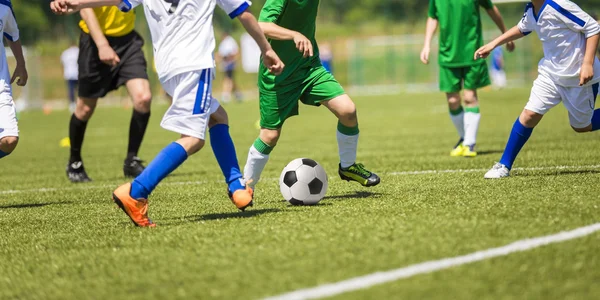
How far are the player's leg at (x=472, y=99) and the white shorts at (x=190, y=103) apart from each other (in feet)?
15.6

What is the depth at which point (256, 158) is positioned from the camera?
6242 mm

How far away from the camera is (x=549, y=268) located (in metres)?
3.34

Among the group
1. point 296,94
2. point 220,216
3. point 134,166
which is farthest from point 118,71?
point 220,216

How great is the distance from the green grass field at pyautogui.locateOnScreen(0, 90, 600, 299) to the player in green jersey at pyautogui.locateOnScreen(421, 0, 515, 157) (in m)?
0.86

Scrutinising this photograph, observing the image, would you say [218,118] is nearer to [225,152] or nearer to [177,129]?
[225,152]

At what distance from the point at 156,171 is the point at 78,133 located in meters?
4.12

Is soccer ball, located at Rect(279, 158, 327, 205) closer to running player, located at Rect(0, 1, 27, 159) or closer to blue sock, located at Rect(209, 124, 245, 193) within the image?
blue sock, located at Rect(209, 124, 245, 193)

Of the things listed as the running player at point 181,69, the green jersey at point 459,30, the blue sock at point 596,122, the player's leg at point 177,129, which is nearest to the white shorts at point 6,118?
the running player at point 181,69

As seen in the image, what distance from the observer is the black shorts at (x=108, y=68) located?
8398 millimetres

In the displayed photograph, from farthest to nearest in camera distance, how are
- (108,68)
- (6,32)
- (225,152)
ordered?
(108,68) < (6,32) < (225,152)

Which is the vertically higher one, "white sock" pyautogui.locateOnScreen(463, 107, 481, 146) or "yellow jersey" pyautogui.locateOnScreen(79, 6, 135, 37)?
"yellow jersey" pyautogui.locateOnScreen(79, 6, 135, 37)

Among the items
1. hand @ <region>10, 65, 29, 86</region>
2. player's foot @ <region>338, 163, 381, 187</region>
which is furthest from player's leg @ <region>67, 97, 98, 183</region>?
player's foot @ <region>338, 163, 381, 187</region>

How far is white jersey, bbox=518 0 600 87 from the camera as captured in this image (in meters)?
6.10

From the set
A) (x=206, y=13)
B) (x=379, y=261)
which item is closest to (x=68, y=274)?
(x=379, y=261)
